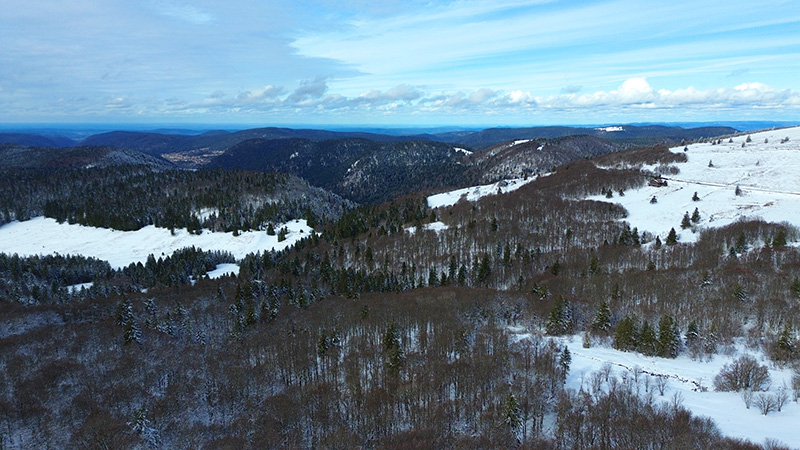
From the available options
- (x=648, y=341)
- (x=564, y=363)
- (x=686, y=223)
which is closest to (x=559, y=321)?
(x=648, y=341)

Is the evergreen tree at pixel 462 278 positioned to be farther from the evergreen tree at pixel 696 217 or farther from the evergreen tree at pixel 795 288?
the evergreen tree at pixel 696 217

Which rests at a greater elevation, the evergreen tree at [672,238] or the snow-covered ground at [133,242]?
the evergreen tree at [672,238]

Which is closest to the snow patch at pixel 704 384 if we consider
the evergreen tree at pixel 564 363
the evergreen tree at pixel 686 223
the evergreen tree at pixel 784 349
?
the evergreen tree at pixel 564 363

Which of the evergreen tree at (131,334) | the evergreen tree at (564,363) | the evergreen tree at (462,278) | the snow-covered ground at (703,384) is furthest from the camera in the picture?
the evergreen tree at (462,278)

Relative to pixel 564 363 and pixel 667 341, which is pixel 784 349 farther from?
pixel 564 363

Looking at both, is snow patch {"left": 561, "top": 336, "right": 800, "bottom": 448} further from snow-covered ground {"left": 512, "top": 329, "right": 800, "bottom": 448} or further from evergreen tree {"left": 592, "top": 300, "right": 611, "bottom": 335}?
evergreen tree {"left": 592, "top": 300, "right": 611, "bottom": 335}

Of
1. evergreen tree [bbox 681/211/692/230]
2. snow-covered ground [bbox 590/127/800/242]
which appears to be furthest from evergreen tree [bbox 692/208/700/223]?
snow-covered ground [bbox 590/127/800/242]

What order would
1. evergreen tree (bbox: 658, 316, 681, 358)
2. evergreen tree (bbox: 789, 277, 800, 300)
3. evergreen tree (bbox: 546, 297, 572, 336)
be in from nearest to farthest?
evergreen tree (bbox: 658, 316, 681, 358) < evergreen tree (bbox: 546, 297, 572, 336) < evergreen tree (bbox: 789, 277, 800, 300)

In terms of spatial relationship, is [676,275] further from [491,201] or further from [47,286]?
[47,286]
